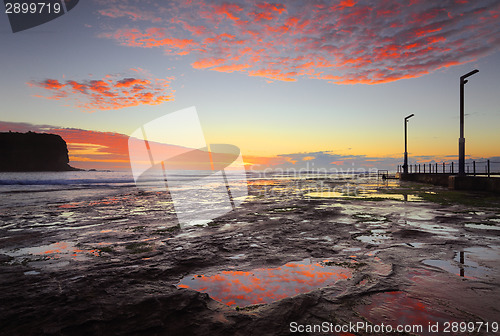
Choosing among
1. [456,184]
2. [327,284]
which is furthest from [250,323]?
[456,184]

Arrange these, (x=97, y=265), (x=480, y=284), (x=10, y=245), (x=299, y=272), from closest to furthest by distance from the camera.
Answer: (x=480, y=284)
(x=299, y=272)
(x=97, y=265)
(x=10, y=245)

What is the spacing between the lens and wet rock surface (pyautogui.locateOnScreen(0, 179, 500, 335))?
2.82m

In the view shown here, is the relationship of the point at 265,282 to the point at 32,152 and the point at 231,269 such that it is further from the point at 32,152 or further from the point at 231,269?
the point at 32,152

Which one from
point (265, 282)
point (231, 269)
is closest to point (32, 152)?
point (231, 269)

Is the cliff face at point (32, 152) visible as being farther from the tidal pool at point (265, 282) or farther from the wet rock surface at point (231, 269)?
the tidal pool at point (265, 282)

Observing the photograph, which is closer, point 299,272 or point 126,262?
point 299,272

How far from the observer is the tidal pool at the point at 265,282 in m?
3.48

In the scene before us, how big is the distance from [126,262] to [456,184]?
915 inches

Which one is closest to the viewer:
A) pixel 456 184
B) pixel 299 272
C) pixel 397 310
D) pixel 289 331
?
pixel 289 331

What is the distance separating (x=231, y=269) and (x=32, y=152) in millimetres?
170478

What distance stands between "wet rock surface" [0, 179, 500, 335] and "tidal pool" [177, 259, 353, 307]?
0.55 ft

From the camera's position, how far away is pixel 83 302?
324cm

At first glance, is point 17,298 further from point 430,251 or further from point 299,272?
point 430,251

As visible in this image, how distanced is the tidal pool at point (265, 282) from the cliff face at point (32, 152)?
161915 mm
